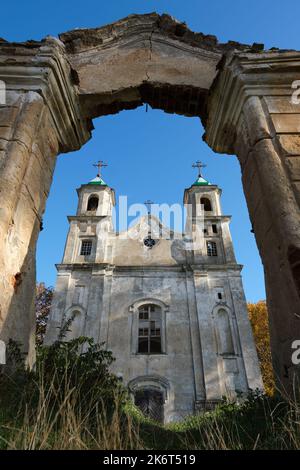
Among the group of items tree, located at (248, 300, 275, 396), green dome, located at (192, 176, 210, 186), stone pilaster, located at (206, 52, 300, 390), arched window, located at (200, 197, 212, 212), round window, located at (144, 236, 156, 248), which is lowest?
stone pilaster, located at (206, 52, 300, 390)

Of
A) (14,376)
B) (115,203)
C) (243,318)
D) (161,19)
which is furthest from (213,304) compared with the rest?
(14,376)

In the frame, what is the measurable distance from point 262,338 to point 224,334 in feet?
31.8

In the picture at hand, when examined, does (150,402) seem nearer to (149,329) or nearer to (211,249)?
(149,329)

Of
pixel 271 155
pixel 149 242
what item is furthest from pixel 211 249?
pixel 271 155

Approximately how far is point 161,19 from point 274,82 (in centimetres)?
242

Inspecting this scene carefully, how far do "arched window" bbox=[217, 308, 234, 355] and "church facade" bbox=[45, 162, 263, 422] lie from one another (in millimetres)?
47

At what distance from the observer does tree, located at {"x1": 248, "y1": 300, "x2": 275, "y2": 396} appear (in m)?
21.8

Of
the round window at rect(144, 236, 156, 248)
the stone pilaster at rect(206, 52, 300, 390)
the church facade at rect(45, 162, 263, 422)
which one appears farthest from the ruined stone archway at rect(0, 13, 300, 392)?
the round window at rect(144, 236, 156, 248)

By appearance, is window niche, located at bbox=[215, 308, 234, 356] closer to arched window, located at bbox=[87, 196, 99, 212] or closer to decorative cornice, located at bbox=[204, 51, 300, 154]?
arched window, located at bbox=[87, 196, 99, 212]

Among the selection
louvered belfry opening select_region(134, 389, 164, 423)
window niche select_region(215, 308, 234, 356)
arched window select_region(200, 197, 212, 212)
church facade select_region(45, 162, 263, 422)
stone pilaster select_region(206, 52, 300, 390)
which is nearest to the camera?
stone pilaster select_region(206, 52, 300, 390)

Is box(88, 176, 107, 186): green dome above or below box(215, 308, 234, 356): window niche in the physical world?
above

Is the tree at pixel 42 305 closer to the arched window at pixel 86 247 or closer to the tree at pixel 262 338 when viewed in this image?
the arched window at pixel 86 247

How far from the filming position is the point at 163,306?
16.4m

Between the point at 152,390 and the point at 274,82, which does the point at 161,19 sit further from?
the point at 152,390
